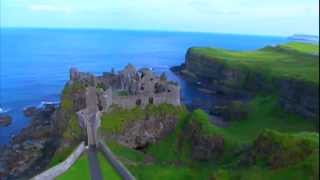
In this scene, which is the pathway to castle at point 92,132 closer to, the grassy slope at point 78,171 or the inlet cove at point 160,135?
the inlet cove at point 160,135

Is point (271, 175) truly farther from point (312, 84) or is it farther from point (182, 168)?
point (312, 84)

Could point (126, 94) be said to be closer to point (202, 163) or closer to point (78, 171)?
point (202, 163)

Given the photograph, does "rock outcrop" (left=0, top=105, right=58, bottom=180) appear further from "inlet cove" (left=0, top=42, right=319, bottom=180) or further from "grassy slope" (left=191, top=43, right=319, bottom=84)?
"grassy slope" (left=191, top=43, right=319, bottom=84)

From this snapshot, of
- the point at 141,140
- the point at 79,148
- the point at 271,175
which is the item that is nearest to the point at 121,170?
the point at 79,148

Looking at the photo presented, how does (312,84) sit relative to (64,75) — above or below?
above

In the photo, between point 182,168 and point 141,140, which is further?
point 141,140

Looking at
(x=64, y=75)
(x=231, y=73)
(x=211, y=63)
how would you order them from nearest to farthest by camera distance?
(x=231, y=73) → (x=211, y=63) → (x=64, y=75)

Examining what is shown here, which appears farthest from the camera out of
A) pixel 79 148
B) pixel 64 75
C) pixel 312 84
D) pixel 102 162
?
pixel 64 75
